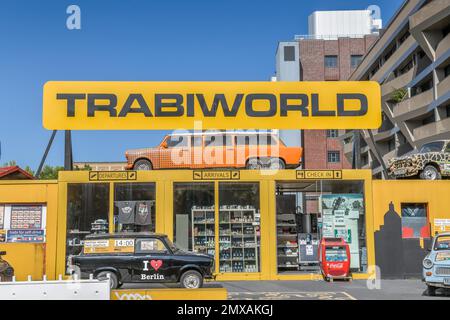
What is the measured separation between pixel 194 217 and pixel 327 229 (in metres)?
4.44

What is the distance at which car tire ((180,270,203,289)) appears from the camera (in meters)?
14.7

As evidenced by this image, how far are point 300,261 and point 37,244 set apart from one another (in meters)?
8.48

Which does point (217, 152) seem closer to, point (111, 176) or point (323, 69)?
point (111, 176)

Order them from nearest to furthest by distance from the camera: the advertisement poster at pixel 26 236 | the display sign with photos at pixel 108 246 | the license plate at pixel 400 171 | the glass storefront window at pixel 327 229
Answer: the display sign with photos at pixel 108 246 → the advertisement poster at pixel 26 236 → the glass storefront window at pixel 327 229 → the license plate at pixel 400 171

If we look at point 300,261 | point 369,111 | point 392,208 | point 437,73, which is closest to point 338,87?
point 369,111

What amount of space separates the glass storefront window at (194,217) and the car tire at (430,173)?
7953 mm

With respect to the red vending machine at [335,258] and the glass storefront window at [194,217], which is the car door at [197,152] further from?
the red vending machine at [335,258]

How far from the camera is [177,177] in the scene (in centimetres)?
1889

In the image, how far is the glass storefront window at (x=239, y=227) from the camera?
1888 centimetres

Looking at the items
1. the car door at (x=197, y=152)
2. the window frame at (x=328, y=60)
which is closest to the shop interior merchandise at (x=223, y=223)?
the car door at (x=197, y=152)

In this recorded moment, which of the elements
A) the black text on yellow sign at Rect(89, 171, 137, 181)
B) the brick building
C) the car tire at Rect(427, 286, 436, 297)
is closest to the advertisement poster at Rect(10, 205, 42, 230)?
the black text on yellow sign at Rect(89, 171, 137, 181)

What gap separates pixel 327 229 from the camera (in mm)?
19219

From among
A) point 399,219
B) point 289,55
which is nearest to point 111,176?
point 399,219
